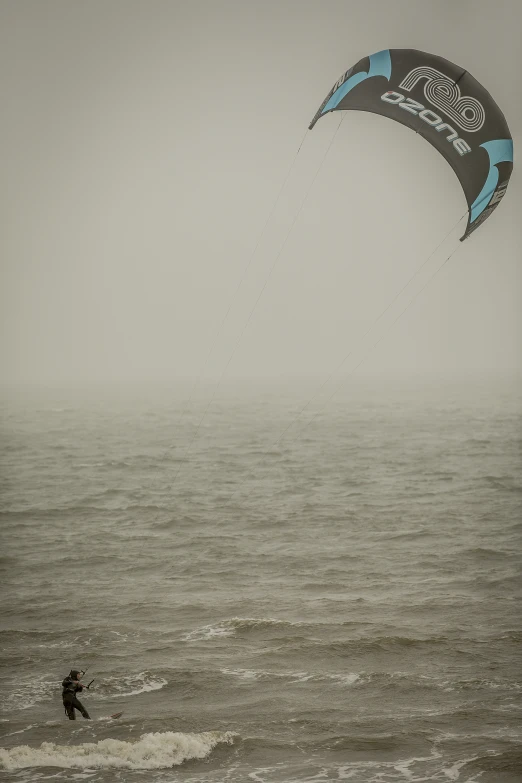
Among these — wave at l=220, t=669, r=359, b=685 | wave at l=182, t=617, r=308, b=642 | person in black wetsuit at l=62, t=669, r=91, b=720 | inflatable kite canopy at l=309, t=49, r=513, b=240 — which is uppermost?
inflatable kite canopy at l=309, t=49, r=513, b=240

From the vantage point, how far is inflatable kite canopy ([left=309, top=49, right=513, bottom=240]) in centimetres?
1058

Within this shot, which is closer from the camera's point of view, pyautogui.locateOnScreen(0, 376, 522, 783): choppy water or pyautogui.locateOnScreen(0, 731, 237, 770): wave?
pyautogui.locateOnScreen(0, 731, 237, 770): wave

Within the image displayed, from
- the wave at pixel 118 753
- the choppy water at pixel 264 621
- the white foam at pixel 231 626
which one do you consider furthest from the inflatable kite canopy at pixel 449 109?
the white foam at pixel 231 626

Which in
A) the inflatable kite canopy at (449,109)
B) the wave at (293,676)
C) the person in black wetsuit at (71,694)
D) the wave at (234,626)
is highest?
the inflatable kite canopy at (449,109)

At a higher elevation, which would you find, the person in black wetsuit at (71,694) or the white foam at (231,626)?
the person in black wetsuit at (71,694)

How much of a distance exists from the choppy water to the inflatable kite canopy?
20.9 feet

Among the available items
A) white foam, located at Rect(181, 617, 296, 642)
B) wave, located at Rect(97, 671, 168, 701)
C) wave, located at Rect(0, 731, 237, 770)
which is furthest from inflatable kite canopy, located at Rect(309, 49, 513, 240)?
wave, located at Rect(97, 671, 168, 701)

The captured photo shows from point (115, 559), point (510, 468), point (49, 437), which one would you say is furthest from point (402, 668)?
point (49, 437)

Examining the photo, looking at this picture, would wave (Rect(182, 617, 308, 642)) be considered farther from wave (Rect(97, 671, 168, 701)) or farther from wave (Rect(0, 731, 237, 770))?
wave (Rect(0, 731, 237, 770))

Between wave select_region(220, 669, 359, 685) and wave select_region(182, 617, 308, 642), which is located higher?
wave select_region(182, 617, 308, 642)

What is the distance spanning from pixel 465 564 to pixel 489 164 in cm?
1008

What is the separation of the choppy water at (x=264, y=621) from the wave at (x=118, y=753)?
0.07ft

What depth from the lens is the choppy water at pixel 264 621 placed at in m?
9.96

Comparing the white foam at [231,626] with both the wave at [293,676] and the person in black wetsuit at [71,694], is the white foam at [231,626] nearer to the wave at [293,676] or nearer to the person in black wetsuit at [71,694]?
the wave at [293,676]
